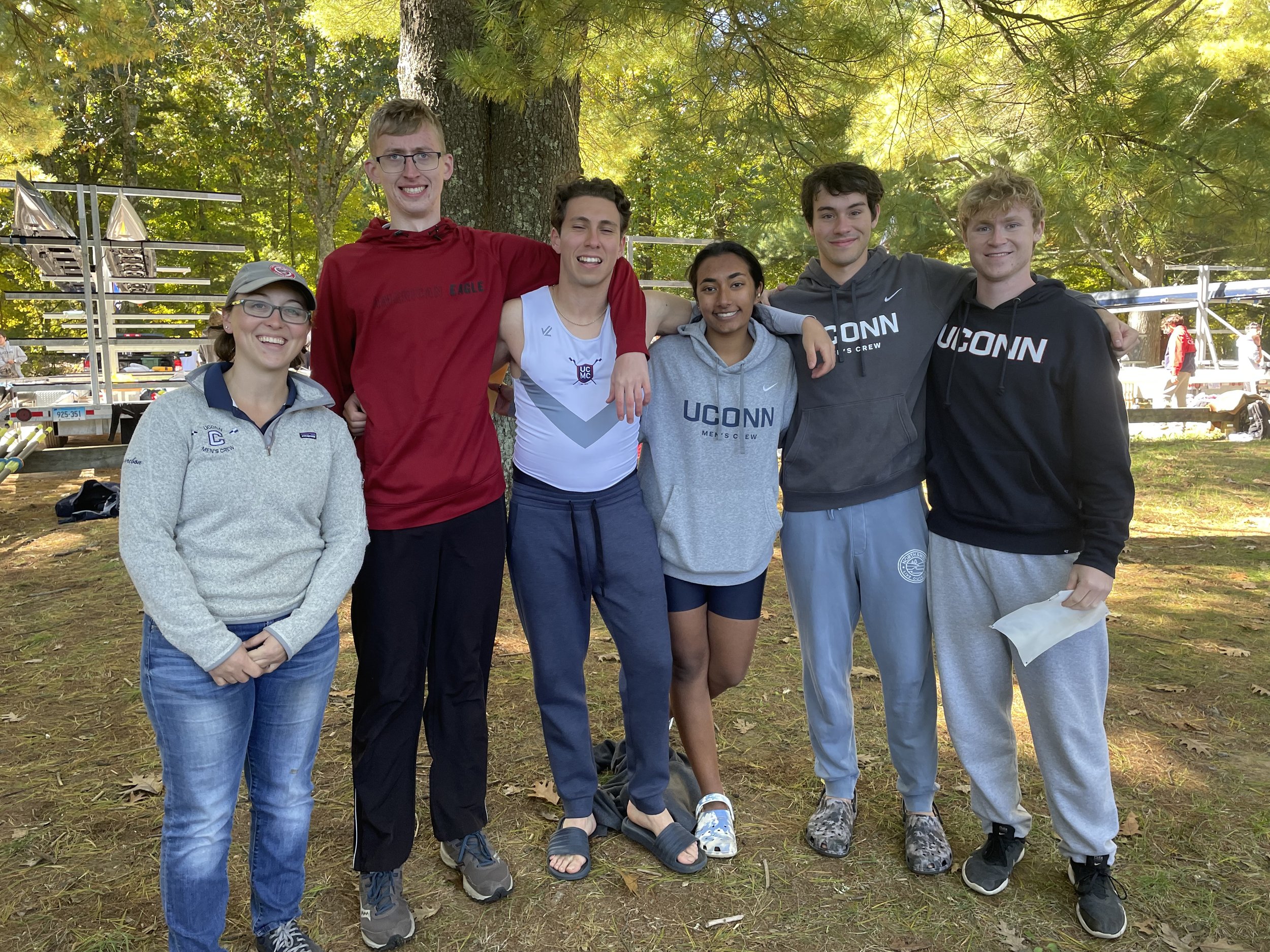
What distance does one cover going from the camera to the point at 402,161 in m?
2.68

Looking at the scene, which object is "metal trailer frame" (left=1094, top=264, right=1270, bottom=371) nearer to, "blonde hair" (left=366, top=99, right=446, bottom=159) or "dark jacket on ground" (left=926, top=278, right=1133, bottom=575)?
"dark jacket on ground" (left=926, top=278, right=1133, bottom=575)

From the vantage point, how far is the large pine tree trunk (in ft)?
16.4

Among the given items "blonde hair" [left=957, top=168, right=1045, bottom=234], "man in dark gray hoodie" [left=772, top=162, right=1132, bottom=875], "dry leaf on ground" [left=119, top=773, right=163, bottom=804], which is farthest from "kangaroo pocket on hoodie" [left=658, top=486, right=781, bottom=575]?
"dry leaf on ground" [left=119, top=773, right=163, bottom=804]

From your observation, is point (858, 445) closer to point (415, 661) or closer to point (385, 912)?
point (415, 661)

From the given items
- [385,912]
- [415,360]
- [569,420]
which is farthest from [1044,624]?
[385,912]

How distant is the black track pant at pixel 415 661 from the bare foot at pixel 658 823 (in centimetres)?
64

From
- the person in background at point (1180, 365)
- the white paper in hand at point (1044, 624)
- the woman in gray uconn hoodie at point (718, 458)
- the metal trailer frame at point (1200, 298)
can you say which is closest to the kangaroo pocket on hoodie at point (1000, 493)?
the white paper in hand at point (1044, 624)

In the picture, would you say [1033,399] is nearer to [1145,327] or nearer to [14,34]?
[14,34]

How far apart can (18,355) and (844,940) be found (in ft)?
52.6

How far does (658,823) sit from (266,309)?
6.76 ft

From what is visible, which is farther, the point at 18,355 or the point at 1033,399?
the point at 18,355

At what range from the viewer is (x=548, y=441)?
2.81 metres

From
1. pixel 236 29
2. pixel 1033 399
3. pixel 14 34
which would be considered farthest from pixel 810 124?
pixel 236 29

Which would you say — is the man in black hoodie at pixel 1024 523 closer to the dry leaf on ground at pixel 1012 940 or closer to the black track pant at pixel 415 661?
the dry leaf on ground at pixel 1012 940
